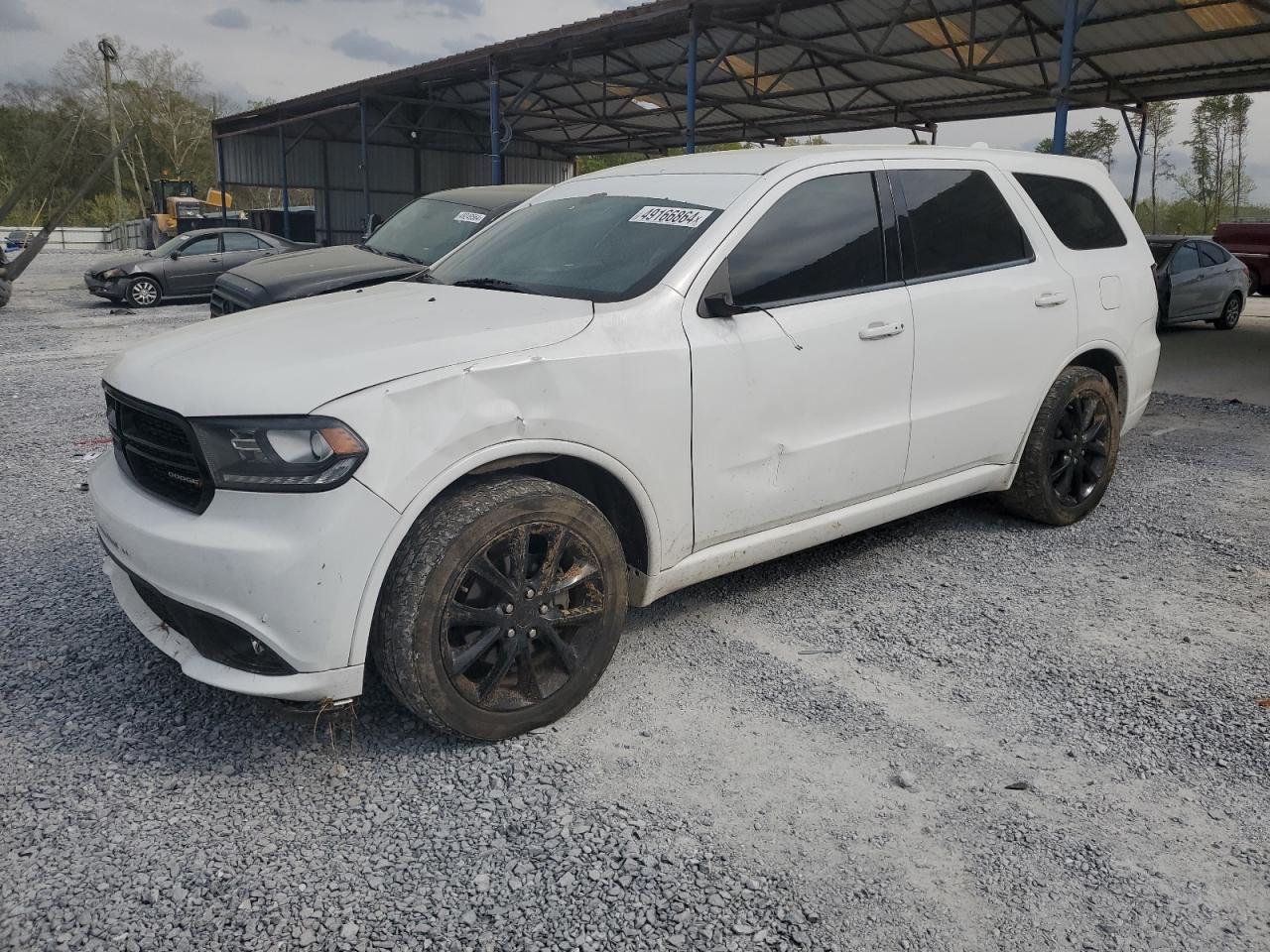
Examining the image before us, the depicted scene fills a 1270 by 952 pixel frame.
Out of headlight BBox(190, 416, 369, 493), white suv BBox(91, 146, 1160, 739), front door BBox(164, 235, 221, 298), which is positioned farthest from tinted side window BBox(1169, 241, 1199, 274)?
front door BBox(164, 235, 221, 298)

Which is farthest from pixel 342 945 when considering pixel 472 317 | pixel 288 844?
pixel 472 317

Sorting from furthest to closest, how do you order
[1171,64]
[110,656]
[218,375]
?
[1171,64] < [110,656] < [218,375]

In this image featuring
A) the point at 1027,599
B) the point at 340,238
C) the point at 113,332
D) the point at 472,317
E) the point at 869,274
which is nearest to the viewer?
the point at 472,317

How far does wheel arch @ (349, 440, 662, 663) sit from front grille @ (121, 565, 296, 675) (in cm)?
23

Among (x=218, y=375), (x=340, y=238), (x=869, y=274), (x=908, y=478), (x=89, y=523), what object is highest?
(x=340, y=238)

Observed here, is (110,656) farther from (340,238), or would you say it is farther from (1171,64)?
(340,238)

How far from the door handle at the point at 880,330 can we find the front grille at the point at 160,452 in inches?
92.8

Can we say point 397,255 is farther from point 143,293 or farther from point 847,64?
point 847,64

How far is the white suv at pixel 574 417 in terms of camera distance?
2.61m

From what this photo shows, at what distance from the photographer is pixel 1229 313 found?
47.8ft

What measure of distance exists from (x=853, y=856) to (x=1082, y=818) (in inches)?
26.1

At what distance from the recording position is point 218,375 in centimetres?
278

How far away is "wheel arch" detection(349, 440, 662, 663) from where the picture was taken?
265cm

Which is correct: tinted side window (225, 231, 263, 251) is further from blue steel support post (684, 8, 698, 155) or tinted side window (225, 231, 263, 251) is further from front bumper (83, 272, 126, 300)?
blue steel support post (684, 8, 698, 155)
